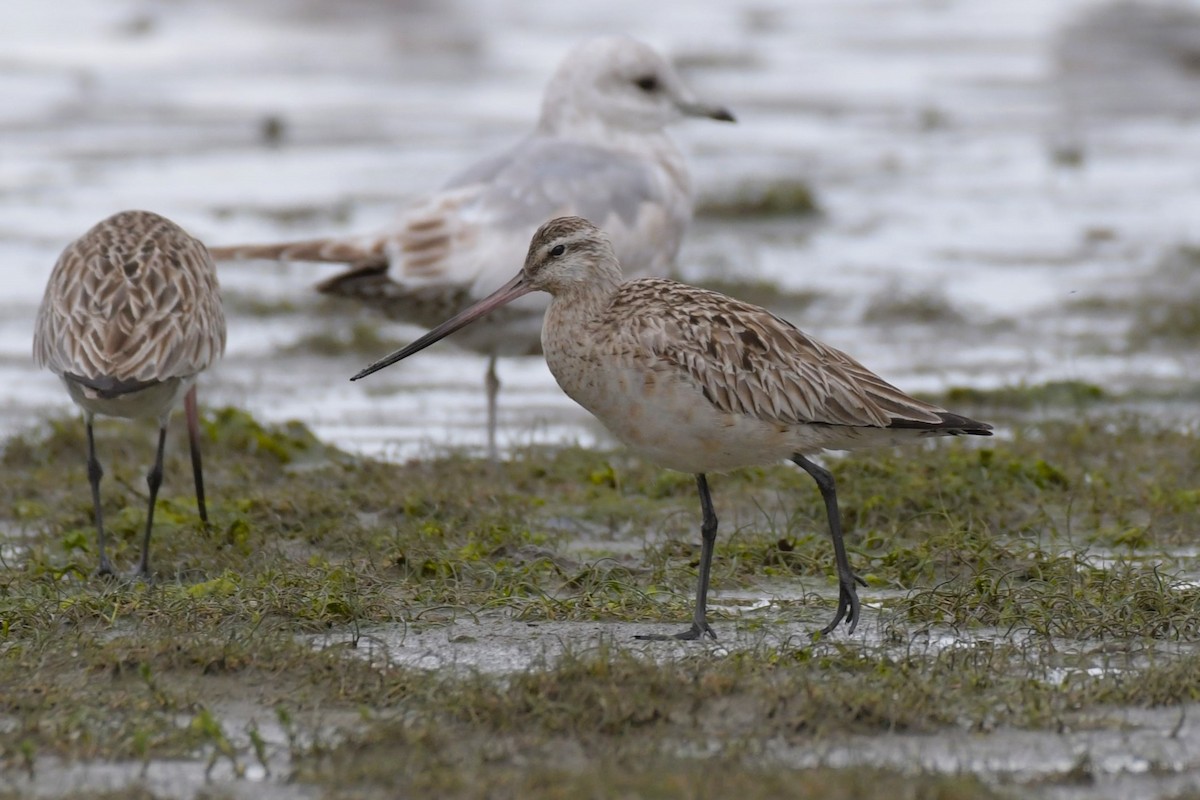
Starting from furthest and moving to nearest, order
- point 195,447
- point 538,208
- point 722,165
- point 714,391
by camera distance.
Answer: point 722,165
point 538,208
point 195,447
point 714,391

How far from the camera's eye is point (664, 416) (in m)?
6.05

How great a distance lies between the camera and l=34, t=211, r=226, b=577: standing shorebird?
23.0ft

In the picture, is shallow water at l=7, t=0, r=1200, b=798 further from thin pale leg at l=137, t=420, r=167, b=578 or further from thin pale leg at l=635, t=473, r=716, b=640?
thin pale leg at l=137, t=420, r=167, b=578

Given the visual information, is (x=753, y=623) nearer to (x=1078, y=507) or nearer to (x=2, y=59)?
(x=1078, y=507)

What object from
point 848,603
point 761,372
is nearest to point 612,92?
point 761,372

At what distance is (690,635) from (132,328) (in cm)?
257

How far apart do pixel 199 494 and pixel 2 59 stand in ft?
58.8

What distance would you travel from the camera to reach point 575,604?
20.7 feet

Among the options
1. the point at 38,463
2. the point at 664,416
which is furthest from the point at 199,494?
the point at 664,416

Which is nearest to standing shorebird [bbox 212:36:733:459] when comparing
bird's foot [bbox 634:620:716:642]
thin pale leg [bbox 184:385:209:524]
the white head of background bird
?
the white head of background bird

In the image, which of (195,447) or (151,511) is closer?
(151,511)

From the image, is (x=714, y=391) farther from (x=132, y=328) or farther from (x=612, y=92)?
(x=612, y=92)

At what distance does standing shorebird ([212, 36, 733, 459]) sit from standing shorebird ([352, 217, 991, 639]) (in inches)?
107

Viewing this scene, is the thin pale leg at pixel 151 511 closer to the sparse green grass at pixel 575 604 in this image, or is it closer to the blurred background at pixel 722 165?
the sparse green grass at pixel 575 604
